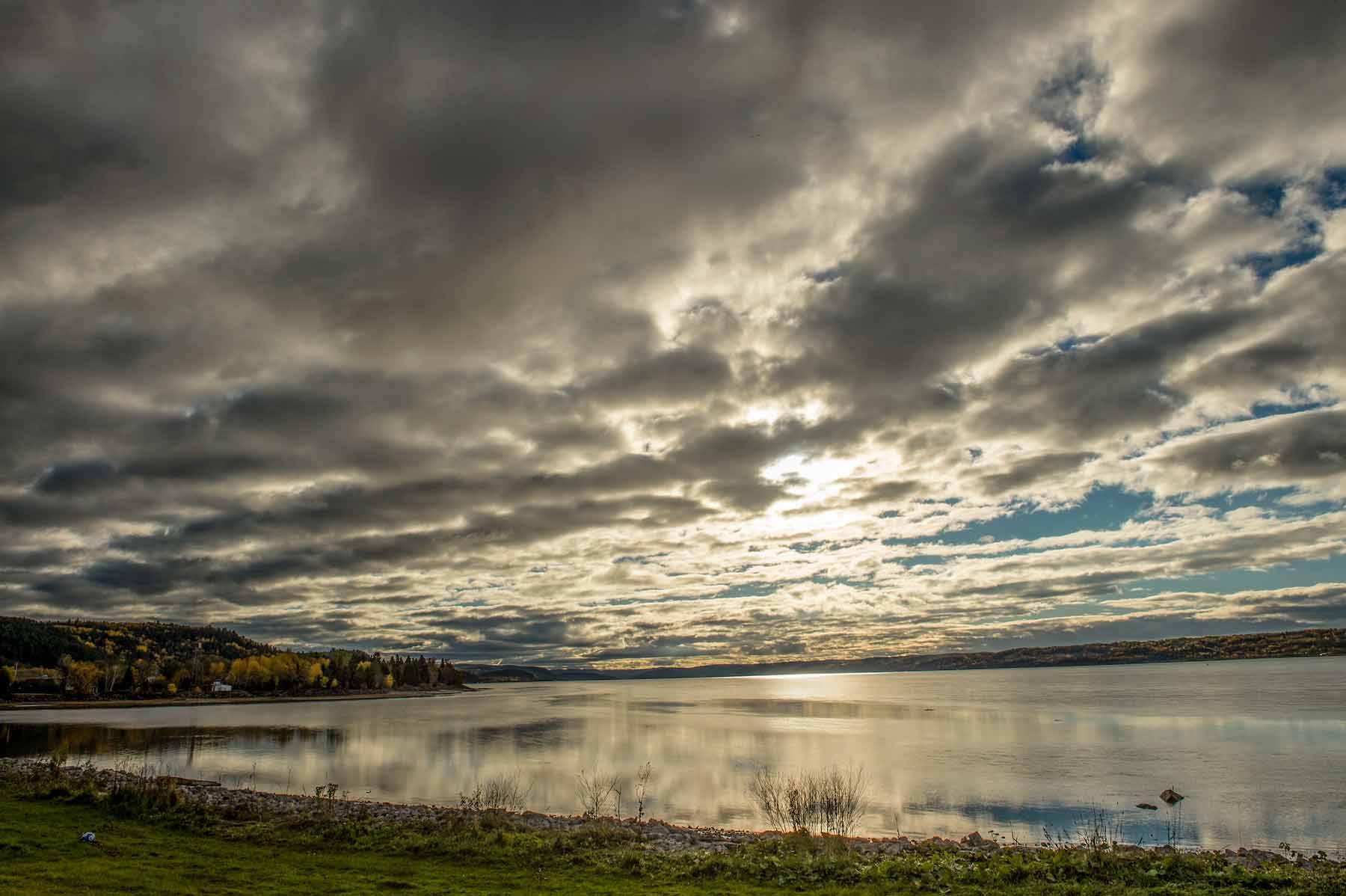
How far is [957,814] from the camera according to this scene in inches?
1403

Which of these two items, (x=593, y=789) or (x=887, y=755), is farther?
(x=887, y=755)

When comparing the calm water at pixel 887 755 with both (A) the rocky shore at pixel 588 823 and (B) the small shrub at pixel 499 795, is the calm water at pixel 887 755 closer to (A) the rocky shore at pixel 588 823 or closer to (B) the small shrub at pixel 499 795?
(B) the small shrub at pixel 499 795

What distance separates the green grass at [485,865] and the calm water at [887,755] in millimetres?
11891

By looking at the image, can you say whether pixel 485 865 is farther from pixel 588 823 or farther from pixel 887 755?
pixel 887 755

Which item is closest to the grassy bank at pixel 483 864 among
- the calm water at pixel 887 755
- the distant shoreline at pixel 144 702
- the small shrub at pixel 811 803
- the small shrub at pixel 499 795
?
A: the small shrub at pixel 811 803

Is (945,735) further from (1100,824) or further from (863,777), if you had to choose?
(1100,824)

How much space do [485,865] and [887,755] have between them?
43932 mm

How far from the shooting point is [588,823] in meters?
30.2

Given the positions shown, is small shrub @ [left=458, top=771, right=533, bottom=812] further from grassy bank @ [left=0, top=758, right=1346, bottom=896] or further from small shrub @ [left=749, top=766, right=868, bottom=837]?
small shrub @ [left=749, top=766, right=868, bottom=837]

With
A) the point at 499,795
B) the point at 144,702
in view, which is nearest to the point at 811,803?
the point at 499,795

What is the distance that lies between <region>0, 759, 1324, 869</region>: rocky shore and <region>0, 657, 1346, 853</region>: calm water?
439 centimetres

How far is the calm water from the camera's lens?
117 feet

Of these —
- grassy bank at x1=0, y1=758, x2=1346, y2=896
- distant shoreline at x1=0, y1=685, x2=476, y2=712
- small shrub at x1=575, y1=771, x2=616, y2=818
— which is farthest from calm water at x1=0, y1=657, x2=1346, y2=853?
distant shoreline at x1=0, y1=685, x2=476, y2=712

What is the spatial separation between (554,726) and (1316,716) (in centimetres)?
7971
